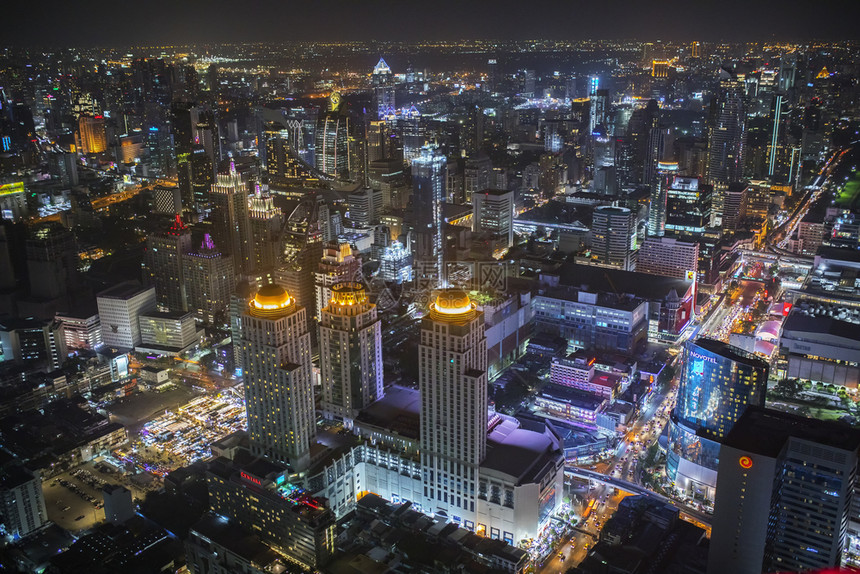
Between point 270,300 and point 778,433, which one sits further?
point 270,300

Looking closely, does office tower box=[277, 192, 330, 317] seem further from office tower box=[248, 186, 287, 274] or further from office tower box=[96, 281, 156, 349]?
office tower box=[96, 281, 156, 349]

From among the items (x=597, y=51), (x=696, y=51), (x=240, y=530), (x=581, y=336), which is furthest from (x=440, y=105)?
(x=240, y=530)

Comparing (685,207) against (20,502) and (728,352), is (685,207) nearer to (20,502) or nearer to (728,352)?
(728,352)

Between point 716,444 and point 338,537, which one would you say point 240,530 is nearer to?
point 338,537

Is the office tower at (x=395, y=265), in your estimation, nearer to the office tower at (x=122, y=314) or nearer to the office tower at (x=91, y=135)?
the office tower at (x=122, y=314)

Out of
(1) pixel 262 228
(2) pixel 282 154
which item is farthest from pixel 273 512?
(2) pixel 282 154

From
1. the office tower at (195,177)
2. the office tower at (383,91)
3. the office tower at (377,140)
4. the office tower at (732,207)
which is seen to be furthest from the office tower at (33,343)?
the office tower at (732,207)
